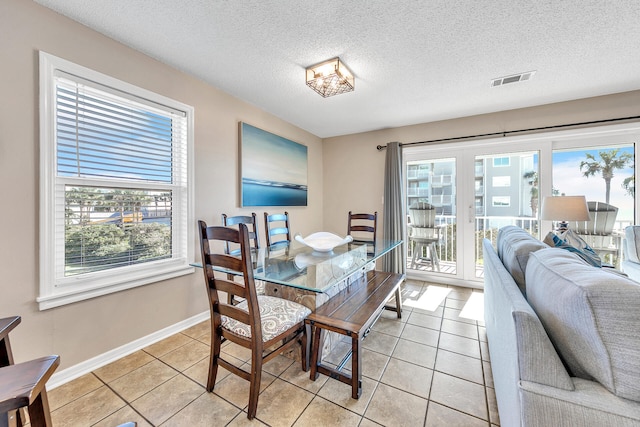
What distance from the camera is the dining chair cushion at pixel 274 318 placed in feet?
4.73

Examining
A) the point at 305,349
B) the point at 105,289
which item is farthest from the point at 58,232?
the point at 305,349

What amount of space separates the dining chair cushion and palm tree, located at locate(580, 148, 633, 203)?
12.1ft

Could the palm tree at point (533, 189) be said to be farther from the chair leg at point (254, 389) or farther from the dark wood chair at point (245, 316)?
the chair leg at point (254, 389)

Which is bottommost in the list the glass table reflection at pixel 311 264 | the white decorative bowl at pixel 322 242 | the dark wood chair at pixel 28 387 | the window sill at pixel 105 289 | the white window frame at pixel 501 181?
the window sill at pixel 105 289

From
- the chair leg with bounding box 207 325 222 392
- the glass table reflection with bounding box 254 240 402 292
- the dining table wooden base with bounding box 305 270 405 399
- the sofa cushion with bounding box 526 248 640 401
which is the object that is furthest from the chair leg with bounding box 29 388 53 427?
the sofa cushion with bounding box 526 248 640 401

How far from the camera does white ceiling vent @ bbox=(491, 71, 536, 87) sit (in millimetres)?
2322

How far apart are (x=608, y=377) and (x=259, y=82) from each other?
2.90m

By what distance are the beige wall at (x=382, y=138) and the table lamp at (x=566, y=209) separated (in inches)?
44.7

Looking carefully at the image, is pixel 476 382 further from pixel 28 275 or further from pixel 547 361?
pixel 28 275

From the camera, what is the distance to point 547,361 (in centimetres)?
77

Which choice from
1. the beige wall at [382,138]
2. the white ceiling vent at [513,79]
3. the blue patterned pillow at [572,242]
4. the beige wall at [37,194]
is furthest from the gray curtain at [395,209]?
the beige wall at [37,194]

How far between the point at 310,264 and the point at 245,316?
25.2 inches

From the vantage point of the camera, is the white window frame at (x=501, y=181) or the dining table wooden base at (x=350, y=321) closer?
the dining table wooden base at (x=350, y=321)

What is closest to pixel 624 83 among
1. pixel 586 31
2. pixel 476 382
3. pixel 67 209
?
pixel 586 31
